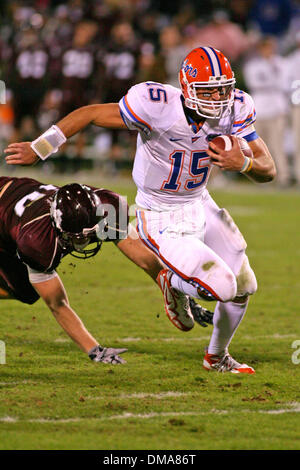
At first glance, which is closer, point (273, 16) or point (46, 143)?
point (46, 143)

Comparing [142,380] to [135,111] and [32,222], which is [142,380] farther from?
[135,111]

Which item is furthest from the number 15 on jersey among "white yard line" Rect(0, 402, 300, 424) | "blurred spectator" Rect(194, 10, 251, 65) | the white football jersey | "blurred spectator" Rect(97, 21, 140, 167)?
"blurred spectator" Rect(194, 10, 251, 65)

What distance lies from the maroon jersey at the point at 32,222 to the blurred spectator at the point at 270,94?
726 cm

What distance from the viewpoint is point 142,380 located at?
425 cm

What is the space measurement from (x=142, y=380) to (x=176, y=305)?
45 centimetres

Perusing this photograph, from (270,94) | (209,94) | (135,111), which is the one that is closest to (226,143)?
(209,94)

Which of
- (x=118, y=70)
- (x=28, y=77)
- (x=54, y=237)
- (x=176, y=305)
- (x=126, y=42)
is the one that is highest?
(x=54, y=237)

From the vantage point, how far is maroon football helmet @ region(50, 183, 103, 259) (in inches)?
162

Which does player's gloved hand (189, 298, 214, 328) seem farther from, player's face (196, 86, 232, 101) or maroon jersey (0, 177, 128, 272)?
player's face (196, 86, 232, 101)

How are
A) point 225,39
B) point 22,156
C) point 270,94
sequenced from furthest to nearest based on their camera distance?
point 225,39 < point 270,94 < point 22,156

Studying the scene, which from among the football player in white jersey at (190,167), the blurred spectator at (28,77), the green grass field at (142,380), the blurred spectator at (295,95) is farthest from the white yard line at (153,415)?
the blurred spectator at (28,77)

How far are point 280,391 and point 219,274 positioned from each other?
598mm

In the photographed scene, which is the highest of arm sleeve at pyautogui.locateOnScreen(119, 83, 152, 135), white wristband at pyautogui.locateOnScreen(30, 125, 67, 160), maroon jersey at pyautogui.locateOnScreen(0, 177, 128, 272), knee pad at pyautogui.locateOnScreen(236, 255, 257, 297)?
arm sleeve at pyautogui.locateOnScreen(119, 83, 152, 135)

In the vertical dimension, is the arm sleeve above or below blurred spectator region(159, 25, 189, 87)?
above
